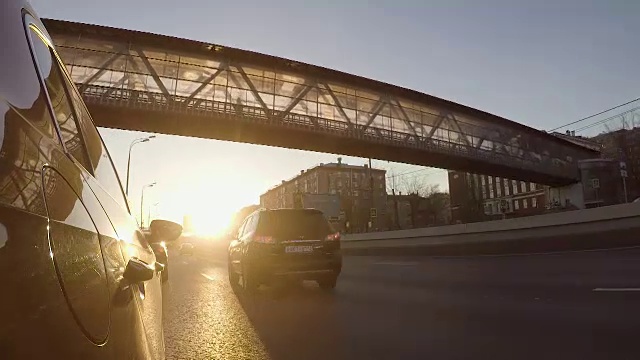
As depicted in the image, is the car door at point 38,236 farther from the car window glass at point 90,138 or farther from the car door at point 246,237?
the car door at point 246,237

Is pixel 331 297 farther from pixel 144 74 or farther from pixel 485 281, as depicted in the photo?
pixel 144 74

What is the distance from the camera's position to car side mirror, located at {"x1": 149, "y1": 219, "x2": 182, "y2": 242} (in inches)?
163

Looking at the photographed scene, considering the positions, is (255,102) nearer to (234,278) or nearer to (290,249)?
(234,278)

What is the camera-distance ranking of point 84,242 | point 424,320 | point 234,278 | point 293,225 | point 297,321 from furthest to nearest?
point 234,278 < point 293,225 < point 297,321 < point 424,320 < point 84,242

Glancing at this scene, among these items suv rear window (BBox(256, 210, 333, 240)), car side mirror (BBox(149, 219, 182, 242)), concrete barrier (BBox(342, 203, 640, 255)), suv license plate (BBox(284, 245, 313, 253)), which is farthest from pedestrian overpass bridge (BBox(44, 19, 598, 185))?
car side mirror (BBox(149, 219, 182, 242))

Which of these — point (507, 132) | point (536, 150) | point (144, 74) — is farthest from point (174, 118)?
point (536, 150)

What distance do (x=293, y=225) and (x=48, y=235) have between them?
27.6 feet

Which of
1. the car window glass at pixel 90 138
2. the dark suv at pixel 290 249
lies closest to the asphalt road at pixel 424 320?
the dark suv at pixel 290 249

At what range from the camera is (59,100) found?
1.65m

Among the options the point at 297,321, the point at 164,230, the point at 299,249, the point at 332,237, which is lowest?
the point at 297,321

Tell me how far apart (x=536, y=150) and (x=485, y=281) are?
45626mm

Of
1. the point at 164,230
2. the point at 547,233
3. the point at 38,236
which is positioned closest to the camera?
the point at 38,236

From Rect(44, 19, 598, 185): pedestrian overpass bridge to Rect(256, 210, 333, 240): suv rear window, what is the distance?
17.1m

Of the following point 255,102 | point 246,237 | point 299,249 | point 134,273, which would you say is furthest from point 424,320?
point 255,102
